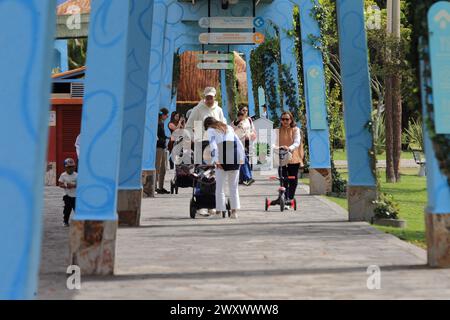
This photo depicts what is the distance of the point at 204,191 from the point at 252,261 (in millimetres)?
5627

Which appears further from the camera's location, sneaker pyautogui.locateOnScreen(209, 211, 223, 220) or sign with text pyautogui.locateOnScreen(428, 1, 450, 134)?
sneaker pyautogui.locateOnScreen(209, 211, 223, 220)

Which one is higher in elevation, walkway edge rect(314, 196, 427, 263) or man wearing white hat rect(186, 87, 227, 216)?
man wearing white hat rect(186, 87, 227, 216)

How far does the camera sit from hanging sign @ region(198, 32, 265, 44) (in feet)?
84.7

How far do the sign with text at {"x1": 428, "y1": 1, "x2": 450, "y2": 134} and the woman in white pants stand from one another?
5723 millimetres

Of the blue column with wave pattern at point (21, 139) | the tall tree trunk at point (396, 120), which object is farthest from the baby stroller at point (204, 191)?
the tall tree trunk at point (396, 120)

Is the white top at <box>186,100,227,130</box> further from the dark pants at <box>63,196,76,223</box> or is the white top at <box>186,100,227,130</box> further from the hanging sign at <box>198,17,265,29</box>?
the hanging sign at <box>198,17,265,29</box>

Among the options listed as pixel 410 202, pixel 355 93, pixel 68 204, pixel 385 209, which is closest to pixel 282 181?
pixel 355 93

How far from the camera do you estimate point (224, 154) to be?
1585cm

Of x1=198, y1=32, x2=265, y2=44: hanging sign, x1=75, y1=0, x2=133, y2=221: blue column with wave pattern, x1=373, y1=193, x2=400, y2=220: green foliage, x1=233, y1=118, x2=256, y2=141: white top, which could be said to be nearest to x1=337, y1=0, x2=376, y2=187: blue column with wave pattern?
x1=373, y1=193, x2=400, y2=220: green foliage

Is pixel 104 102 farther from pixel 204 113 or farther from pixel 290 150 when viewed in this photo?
pixel 204 113

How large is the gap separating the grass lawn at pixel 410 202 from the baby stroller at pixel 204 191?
2.82 metres

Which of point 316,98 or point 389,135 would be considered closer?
point 316,98

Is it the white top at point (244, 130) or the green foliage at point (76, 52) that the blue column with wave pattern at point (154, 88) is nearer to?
the white top at point (244, 130)
